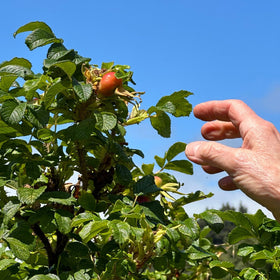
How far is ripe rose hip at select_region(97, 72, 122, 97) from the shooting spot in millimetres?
1754

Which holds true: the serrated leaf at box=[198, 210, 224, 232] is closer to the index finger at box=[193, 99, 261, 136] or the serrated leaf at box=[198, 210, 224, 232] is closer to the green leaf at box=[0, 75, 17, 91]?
the index finger at box=[193, 99, 261, 136]

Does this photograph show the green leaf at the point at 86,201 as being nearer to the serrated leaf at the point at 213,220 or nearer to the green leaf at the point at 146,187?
the green leaf at the point at 146,187

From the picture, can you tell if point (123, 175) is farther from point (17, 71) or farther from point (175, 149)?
point (17, 71)

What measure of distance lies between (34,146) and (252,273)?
1.09 meters

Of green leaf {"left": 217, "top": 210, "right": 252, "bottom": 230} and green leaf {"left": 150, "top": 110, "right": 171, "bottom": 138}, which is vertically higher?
green leaf {"left": 150, "top": 110, "right": 171, "bottom": 138}

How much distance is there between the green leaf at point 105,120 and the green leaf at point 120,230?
0.35 m

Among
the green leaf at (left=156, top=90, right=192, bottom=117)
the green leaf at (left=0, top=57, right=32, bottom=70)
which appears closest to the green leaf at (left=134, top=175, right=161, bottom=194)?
the green leaf at (left=156, top=90, right=192, bottom=117)

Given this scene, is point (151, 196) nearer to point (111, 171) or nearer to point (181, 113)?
point (111, 171)

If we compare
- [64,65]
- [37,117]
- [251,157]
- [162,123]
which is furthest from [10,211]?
[251,157]

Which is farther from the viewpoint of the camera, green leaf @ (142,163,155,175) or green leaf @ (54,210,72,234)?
green leaf @ (142,163,155,175)

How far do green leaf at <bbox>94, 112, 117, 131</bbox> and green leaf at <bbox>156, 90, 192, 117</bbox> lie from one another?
223 mm

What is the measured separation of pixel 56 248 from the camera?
6.76ft

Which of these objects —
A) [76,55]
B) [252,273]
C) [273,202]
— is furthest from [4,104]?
[252,273]

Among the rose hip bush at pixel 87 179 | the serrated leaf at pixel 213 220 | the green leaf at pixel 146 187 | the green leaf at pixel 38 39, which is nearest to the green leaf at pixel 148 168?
the rose hip bush at pixel 87 179
